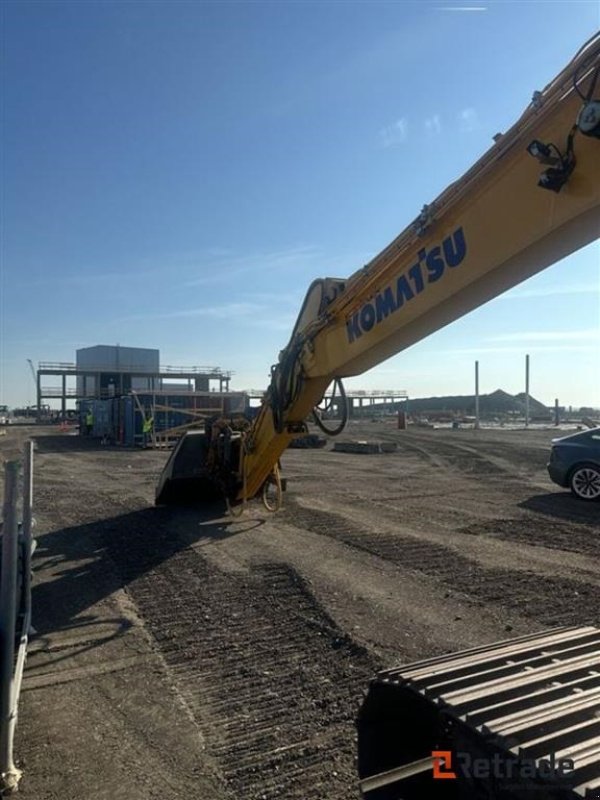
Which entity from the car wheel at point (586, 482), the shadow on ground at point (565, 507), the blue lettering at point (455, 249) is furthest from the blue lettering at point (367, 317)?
the car wheel at point (586, 482)

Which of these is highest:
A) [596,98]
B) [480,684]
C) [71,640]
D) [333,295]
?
[596,98]

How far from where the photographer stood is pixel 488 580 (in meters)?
6.84

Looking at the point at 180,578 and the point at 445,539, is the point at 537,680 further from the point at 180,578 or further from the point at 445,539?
the point at 445,539

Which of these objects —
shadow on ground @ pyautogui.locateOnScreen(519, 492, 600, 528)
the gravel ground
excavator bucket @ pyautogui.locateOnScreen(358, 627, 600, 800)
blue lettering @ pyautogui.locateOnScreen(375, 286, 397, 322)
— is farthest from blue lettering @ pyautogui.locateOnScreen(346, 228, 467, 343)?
shadow on ground @ pyautogui.locateOnScreen(519, 492, 600, 528)

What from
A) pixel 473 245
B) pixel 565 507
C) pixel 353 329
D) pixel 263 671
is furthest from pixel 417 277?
pixel 565 507

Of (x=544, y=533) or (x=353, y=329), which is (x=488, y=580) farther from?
(x=353, y=329)

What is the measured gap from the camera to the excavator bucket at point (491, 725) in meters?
2.02

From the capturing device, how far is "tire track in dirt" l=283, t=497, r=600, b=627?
232 inches

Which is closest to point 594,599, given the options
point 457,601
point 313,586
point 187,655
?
point 457,601

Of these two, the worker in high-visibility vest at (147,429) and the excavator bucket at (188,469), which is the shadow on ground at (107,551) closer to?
the excavator bucket at (188,469)

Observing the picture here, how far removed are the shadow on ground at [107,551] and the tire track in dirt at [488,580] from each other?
199cm

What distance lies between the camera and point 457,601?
617 cm

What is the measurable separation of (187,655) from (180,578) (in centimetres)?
218

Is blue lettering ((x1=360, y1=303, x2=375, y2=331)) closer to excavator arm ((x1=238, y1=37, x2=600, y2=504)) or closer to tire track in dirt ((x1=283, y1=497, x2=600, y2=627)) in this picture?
excavator arm ((x1=238, y1=37, x2=600, y2=504))
